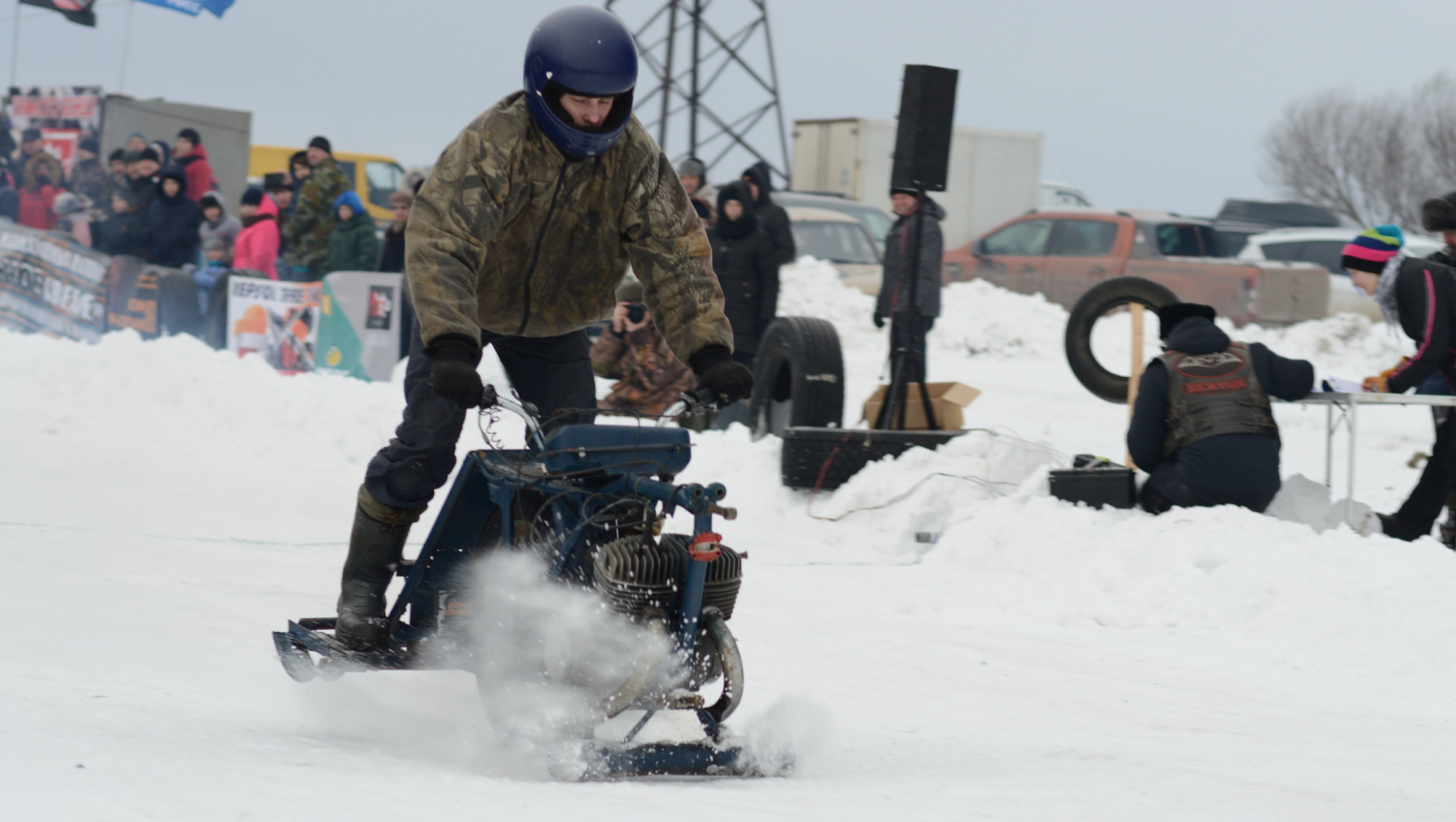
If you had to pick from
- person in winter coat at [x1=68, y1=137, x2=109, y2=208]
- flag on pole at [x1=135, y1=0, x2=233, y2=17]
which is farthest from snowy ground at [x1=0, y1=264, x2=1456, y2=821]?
flag on pole at [x1=135, y1=0, x2=233, y2=17]

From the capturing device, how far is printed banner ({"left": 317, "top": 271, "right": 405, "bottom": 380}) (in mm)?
11750

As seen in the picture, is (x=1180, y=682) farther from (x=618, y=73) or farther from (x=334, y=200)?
(x=334, y=200)

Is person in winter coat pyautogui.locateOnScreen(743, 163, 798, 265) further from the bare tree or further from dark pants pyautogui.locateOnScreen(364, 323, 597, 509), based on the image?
the bare tree

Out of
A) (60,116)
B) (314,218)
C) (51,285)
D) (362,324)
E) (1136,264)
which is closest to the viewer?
(362,324)

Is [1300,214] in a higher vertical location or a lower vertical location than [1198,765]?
higher

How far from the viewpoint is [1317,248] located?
721 inches

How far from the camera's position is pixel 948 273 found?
18.4m

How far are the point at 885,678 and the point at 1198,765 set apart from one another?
1.29 m

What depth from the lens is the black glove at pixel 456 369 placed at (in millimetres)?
3355

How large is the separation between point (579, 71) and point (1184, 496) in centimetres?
421

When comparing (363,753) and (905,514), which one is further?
(905,514)

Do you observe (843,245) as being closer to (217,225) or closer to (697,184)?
(697,184)

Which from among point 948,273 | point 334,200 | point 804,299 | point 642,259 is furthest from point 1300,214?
point 642,259

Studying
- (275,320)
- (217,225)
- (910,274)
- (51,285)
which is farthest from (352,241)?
(910,274)
